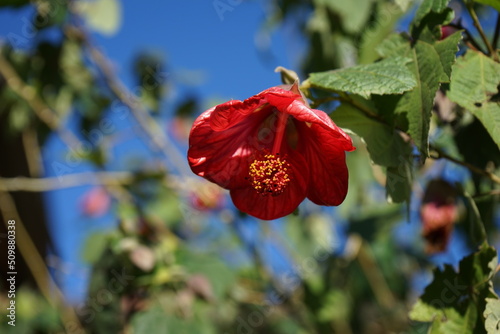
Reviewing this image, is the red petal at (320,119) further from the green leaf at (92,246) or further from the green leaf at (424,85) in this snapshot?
the green leaf at (92,246)

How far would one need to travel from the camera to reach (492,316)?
0.62m

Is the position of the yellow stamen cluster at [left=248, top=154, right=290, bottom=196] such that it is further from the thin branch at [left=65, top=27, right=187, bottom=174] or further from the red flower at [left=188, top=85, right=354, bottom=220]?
the thin branch at [left=65, top=27, right=187, bottom=174]

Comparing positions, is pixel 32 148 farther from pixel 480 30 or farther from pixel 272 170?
pixel 480 30

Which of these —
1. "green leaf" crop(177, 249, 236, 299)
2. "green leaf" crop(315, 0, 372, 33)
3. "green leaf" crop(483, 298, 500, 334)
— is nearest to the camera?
"green leaf" crop(483, 298, 500, 334)

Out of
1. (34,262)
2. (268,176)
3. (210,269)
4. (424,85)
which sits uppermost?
(424,85)

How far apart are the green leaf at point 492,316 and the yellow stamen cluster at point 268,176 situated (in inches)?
10.9

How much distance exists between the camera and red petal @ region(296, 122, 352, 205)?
2.27 feet

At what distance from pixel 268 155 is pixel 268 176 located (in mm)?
44

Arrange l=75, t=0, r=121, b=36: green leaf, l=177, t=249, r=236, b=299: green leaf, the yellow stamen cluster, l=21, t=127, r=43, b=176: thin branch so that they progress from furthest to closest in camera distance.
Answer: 1. l=21, t=127, r=43, b=176: thin branch
2. l=75, t=0, r=121, b=36: green leaf
3. l=177, t=249, r=236, b=299: green leaf
4. the yellow stamen cluster

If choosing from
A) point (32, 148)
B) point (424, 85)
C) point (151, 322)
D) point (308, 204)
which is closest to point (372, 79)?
point (424, 85)

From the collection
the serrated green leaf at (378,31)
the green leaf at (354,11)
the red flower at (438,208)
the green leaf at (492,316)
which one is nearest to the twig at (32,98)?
the green leaf at (354,11)

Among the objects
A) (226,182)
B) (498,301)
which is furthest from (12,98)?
(498,301)

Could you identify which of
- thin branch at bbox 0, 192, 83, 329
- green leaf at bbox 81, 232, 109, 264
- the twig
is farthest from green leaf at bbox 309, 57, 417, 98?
thin branch at bbox 0, 192, 83, 329

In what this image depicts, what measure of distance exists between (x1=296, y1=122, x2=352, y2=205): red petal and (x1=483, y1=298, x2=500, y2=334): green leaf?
21 centimetres
